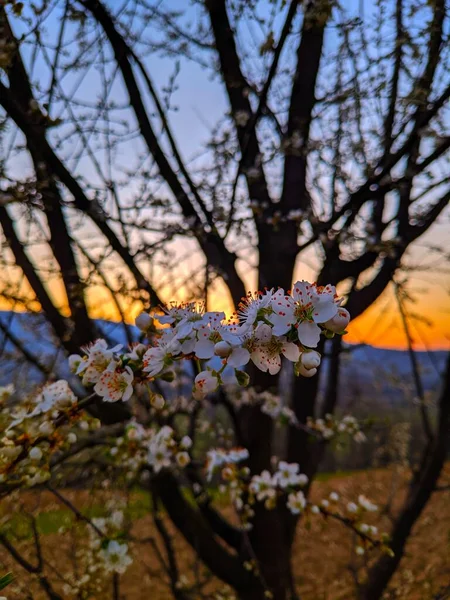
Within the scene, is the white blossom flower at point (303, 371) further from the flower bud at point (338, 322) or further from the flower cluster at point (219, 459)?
the flower cluster at point (219, 459)

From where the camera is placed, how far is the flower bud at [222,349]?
657mm

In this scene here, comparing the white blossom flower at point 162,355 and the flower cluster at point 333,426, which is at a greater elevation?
the flower cluster at point 333,426

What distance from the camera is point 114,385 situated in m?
0.81

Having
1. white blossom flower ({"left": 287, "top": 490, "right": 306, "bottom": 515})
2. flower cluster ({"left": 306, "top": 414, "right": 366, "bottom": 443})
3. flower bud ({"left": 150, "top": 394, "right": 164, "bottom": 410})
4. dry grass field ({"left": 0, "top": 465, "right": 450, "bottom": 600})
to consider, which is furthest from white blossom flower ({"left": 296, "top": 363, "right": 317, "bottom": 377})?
dry grass field ({"left": 0, "top": 465, "right": 450, "bottom": 600})

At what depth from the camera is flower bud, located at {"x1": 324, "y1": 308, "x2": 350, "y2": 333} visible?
26.0 inches

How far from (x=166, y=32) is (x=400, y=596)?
416cm

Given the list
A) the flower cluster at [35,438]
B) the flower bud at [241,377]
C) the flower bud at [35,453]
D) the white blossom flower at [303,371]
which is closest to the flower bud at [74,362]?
the flower cluster at [35,438]

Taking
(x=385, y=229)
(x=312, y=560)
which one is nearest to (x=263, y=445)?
(x=385, y=229)

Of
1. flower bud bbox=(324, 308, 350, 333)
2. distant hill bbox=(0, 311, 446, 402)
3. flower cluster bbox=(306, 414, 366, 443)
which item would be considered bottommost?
flower bud bbox=(324, 308, 350, 333)

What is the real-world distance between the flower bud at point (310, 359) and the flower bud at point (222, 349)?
0.39 feet

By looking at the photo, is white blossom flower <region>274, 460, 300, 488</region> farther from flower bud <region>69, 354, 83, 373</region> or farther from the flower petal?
the flower petal

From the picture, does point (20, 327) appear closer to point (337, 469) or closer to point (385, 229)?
point (385, 229)

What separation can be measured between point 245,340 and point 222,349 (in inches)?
1.8

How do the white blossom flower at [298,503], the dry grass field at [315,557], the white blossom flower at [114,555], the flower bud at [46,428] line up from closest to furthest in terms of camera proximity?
the flower bud at [46,428], the white blossom flower at [114,555], the white blossom flower at [298,503], the dry grass field at [315,557]
